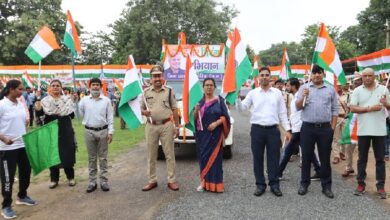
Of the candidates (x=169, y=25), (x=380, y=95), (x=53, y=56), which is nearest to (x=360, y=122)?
(x=380, y=95)

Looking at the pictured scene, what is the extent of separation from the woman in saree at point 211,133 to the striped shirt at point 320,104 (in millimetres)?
1197

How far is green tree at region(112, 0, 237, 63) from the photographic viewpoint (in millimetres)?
37969

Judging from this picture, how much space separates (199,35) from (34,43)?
32.1 meters

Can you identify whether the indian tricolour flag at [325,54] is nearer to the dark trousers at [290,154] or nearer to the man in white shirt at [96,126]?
the dark trousers at [290,154]

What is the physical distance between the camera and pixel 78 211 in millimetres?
5102

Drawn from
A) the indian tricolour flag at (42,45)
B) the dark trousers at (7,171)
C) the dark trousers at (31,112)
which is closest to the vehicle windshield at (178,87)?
the indian tricolour flag at (42,45)

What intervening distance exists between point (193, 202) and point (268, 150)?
1.37 metres

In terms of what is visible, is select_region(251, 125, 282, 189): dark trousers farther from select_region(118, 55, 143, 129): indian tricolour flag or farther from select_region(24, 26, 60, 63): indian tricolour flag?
select_region(24, 26, 60, 63): indian tricolour flag

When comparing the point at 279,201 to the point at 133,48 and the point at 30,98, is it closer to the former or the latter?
the point at 30,98

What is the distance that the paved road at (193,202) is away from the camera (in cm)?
480

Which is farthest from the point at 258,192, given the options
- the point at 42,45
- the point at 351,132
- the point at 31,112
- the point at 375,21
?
the point at 375,21

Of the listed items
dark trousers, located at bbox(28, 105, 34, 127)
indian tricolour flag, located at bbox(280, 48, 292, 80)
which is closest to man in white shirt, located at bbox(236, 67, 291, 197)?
indian tricolour flag, located at bbox(280, 48, 292, 80)

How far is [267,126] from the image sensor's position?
5.61 metres

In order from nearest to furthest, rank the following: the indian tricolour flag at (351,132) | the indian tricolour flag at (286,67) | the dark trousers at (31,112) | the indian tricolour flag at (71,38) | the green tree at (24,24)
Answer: the indian tricolour flag at (351,132)
the indian tricolour flag at (71,38)
the indian tricolour flag at (286,67)
the dark trousers at (31,112)
the green tree at (24,24)
